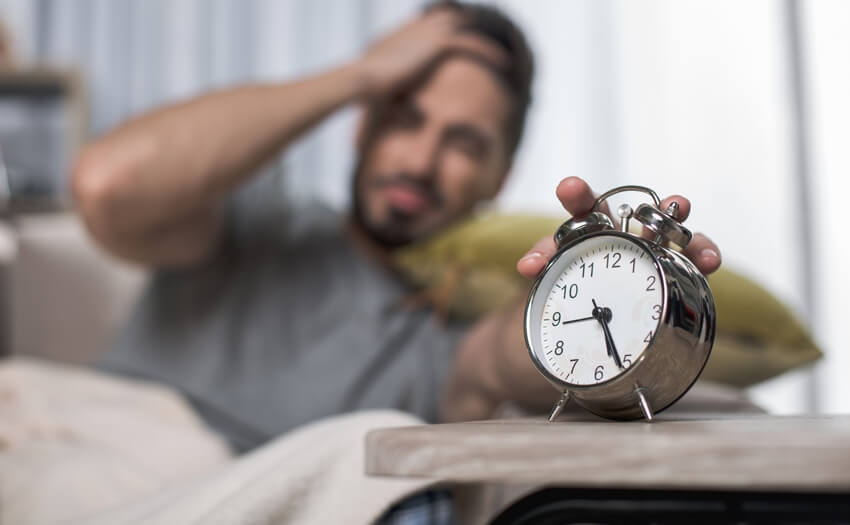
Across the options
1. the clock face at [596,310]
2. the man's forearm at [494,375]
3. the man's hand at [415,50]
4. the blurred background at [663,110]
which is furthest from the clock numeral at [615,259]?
the blurred background at [663,110]

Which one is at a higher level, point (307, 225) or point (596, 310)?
point (596, 310)

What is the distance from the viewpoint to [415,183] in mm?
1384

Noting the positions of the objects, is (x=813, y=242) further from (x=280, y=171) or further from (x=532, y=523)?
(x=532, y=523)

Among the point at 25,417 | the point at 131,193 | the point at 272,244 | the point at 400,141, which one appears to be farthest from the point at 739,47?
the point at 25,417

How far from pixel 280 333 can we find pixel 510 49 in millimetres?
706

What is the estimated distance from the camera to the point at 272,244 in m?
1.48

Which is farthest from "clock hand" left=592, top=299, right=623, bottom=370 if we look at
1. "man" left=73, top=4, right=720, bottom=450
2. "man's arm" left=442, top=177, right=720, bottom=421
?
"man" left=73, top=4, right=720, bottom=450

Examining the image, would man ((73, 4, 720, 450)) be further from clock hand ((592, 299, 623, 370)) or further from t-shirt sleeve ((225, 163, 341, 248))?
clock hand ((592, 299, 623, 370))

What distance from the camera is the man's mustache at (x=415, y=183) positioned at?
4.53 feet

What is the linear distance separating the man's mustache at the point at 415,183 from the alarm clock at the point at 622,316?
2.98ft

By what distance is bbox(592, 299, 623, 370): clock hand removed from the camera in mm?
437

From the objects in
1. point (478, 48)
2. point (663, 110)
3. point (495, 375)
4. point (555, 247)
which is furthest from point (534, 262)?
point (663, 110)

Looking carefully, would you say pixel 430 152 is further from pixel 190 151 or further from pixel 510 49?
pixel 190 151

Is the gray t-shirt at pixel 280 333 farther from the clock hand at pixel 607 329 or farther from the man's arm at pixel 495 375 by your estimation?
the clock hand at pixel 607 329
